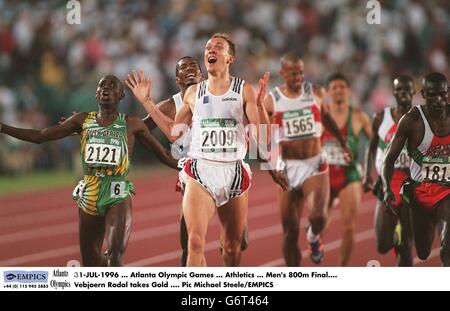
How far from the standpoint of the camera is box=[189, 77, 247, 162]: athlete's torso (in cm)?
498

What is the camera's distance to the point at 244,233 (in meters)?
5.23

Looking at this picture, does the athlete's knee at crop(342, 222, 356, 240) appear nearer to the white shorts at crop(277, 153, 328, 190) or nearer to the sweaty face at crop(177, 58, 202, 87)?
the white shorts at crop(277, 153, 328, 190)

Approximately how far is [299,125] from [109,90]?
1612mm

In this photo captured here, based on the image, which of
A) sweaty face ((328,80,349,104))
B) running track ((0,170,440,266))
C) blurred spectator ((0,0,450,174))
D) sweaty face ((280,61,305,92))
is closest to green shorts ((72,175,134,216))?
running track ((0,170,440,266))

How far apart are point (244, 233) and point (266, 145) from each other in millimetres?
516

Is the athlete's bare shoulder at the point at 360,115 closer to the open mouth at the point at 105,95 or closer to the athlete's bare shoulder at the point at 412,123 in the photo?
the athlete's bare shoulder at the point at 412,123

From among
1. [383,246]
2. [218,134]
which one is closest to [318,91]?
[383,246]

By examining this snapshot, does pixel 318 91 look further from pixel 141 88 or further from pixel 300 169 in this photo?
pixel 141 88

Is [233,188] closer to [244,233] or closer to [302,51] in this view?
[244,233]

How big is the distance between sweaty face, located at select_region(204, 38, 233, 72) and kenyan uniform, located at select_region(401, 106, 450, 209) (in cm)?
116

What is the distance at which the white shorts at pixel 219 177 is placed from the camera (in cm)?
495

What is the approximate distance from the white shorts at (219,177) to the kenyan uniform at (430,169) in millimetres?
1033

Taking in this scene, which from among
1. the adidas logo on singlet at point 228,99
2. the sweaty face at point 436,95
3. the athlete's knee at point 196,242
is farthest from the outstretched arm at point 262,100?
the sweaty face at point 436,95
